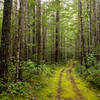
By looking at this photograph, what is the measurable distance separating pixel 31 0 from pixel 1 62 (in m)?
8.52

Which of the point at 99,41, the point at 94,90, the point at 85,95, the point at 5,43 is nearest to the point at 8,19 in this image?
the point at 5,43

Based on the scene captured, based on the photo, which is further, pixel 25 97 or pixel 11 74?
pixel 11 74

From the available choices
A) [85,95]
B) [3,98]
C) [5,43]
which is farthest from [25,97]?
[85,95]

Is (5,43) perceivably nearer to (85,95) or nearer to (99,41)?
(85,95)

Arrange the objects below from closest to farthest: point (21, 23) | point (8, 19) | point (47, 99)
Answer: point (8, 19), point (47, 99), point (21, 23)

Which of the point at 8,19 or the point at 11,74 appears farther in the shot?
the point at 11,74

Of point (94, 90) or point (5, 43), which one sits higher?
point (5, 43)

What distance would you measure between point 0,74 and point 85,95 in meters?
4.98

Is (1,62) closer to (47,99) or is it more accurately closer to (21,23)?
(21,23)

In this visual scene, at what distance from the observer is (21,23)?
6.44 metres

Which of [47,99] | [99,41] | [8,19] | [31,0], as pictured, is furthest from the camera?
[99,41]

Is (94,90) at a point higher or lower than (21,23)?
lower

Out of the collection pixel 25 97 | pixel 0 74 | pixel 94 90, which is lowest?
pixel 94 90

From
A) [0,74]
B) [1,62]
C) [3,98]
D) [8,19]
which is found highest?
[8,19]
